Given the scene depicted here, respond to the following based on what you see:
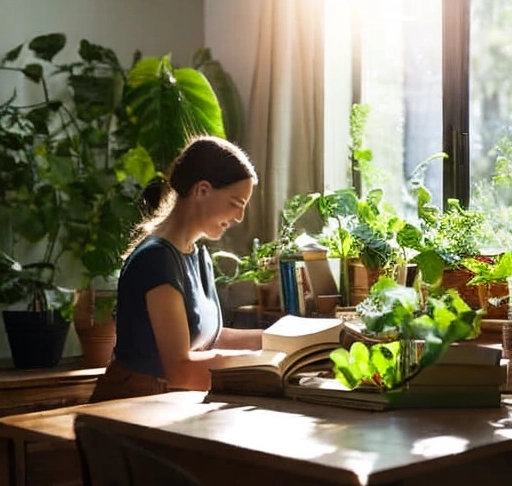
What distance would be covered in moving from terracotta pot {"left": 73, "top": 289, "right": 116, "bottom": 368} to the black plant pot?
75mm

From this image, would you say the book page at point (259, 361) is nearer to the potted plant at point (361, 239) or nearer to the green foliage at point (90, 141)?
the potted plant at point (361, 239)

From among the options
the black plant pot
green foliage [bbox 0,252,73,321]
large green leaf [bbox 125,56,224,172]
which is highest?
large green leaf [bbox 125,56,224,172]

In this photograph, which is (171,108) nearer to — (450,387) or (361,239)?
(361,239)

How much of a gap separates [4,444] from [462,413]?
2.84 feet

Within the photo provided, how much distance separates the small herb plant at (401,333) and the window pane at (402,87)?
5.05ft

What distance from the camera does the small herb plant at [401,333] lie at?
179 cm

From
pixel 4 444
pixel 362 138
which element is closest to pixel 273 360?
pixel 4 444

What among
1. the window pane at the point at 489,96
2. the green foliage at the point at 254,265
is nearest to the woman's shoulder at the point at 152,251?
the green foliage at the point at 254,265

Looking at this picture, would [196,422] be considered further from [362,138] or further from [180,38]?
[180,38]

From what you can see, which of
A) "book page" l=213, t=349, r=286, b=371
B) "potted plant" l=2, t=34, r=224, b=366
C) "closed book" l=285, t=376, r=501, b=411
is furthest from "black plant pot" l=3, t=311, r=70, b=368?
"closed book" l=285, t=376, r=501, b=411

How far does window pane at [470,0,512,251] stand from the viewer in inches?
124

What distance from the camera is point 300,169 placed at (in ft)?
11.7

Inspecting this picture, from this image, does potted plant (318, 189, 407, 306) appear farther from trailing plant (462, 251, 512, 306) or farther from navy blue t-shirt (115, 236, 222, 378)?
navy blue t-shirt (115, 236, 222, 378)

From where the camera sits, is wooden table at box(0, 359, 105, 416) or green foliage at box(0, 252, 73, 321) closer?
→ wooden table at box(0, 359, 105, 416)
